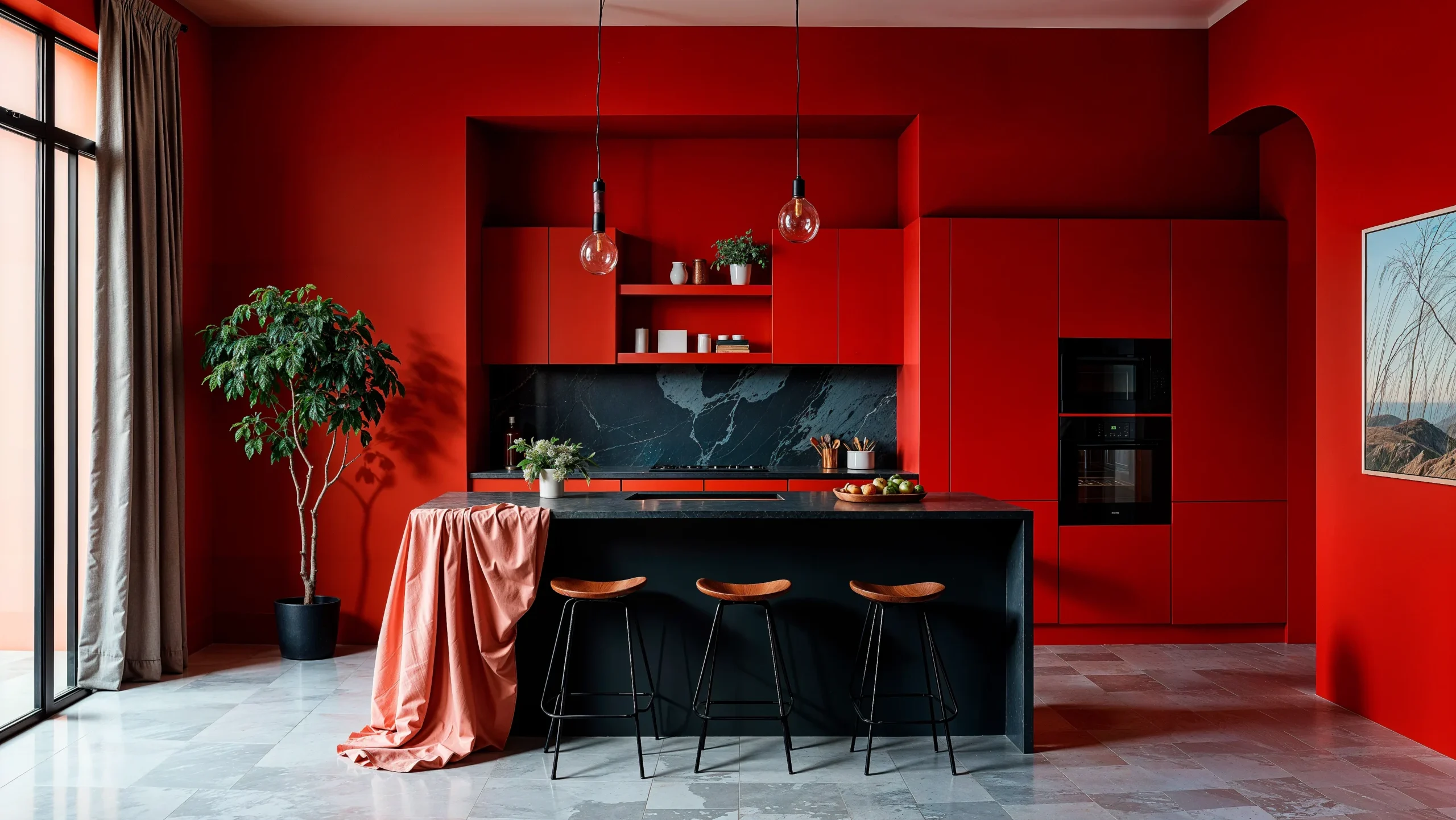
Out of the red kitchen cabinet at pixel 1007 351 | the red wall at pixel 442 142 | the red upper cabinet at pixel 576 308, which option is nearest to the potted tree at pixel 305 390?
the red wall at pixel 442 142

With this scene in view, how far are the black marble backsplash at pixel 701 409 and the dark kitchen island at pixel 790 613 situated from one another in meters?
2.15

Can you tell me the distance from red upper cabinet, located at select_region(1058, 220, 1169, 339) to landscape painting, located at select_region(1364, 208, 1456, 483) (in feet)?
4.22

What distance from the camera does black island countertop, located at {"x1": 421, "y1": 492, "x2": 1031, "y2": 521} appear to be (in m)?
3.71

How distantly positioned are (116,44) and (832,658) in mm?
4192

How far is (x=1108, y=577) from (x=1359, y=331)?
1.85m

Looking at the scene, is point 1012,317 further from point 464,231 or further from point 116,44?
point 116,44

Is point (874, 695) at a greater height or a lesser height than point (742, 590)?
lesser

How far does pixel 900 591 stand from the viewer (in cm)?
381

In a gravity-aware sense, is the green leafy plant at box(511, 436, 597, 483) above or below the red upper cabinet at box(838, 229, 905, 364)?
below

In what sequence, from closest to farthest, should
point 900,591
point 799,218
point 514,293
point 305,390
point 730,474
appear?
point 799,218 → point 900,591 → point 305,390 → point 730,474 → point 514,293

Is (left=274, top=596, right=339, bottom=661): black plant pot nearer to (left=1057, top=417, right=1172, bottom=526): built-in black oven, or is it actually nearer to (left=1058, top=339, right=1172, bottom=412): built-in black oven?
(left=1057, top=417, right=1172, bottom=526): built-in black oven

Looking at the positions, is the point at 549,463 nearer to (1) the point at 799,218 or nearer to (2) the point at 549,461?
(2) the point at 549,461

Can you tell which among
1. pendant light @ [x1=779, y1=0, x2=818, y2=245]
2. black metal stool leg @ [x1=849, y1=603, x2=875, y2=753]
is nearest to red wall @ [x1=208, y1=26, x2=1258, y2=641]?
black metal stool leg @ [x1=849, y1=603, x2=875, y2=753]

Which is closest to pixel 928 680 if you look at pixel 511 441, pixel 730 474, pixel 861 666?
pixel 861 666
